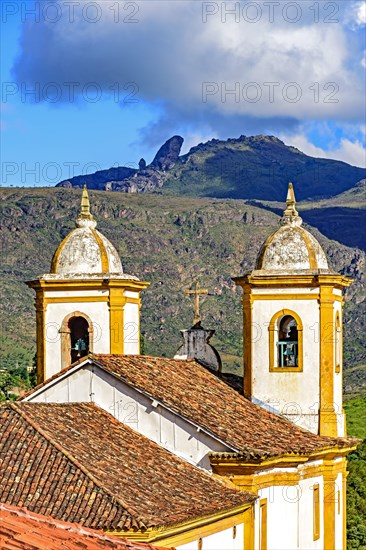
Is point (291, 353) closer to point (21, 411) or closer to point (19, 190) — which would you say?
point (21, 411)

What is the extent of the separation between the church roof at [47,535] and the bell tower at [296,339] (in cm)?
1080

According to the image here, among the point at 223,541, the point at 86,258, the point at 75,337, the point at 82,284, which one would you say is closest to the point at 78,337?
the point at 75,337

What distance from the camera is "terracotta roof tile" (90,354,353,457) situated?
79.6 feet

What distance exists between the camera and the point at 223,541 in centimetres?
2220

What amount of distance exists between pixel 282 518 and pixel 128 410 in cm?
360

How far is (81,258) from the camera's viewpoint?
2825 cm

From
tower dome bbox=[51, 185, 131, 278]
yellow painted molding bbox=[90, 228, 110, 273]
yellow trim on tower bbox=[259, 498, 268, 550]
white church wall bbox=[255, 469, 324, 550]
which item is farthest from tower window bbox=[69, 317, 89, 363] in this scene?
yellow trim on tower bbox=[259, 498, 268, 550]

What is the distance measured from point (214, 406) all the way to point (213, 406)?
5 cm

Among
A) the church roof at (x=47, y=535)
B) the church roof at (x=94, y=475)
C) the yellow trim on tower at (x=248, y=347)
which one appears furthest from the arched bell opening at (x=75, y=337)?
the church roof at (x=47, y=535)

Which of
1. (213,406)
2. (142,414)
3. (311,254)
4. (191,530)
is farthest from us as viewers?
(311,254)

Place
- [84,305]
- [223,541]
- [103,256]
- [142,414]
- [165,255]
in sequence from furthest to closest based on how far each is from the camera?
[165,255]
[103,256]
[84,305]
[142,414]
[223,541]

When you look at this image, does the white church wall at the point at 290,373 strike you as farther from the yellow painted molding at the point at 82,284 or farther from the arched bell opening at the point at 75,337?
the arched bell opening at the point at 75,337

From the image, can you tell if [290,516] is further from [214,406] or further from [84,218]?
[84,218]

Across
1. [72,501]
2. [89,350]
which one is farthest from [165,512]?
[89,350]
